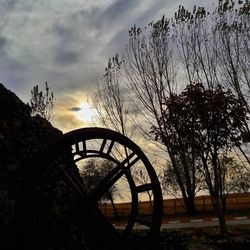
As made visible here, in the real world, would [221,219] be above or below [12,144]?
below

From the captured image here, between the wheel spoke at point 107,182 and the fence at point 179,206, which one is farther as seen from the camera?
the fence at point 179,206

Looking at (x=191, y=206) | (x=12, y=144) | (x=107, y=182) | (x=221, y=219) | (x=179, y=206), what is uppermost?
(x=12, y=144)

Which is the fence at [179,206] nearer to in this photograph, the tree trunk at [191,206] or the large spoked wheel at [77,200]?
the tree trunk at [191,206]

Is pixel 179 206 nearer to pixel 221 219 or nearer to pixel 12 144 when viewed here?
pixel 221 219

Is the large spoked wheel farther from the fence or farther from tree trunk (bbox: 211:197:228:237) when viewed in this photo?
the fence

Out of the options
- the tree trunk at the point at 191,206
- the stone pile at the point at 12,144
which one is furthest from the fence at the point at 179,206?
the stone pile at the point at 12,144

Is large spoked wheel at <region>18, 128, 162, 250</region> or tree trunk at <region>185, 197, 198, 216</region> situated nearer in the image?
large spoked wheel at <region>18, 128, 162, 250</region>

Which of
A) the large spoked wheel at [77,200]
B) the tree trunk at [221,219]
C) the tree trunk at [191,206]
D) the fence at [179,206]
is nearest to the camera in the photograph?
the large spoked wheel at [77,200]

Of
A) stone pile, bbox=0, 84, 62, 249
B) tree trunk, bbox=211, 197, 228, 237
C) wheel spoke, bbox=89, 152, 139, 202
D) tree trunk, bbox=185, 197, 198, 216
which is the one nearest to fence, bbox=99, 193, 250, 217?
tree trunk, bbox=185, 197, 198, 216

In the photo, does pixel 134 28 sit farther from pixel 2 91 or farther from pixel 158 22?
pixel 2 91

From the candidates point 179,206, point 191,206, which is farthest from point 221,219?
point 179,206

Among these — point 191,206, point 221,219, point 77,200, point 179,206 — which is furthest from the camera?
point 179,206

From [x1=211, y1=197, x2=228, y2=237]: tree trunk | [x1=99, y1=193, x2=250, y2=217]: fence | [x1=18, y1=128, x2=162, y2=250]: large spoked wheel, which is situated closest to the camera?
[x1=18, y1=128, x2=162, y2=250]: large spoked wheel

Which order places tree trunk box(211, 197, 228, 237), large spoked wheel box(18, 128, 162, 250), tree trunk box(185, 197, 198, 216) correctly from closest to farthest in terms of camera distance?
large spoked wheel box(18, 128, 162, 250) < tree trunk box(211, 197, 228, 237) < tree trunk box(185, 197, 198, 216)
